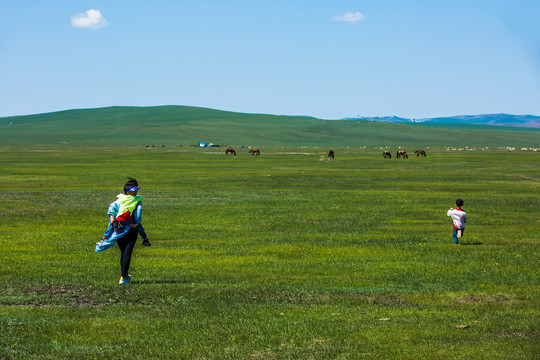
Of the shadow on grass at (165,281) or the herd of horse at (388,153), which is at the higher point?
the shadow on grass at (165,281)

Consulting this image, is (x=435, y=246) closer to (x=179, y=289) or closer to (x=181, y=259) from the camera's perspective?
(x=181, y=259)

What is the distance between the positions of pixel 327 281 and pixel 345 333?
4.79m

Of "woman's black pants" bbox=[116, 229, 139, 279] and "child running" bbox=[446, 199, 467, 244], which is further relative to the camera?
"child running" bbox=[446, 199, 467, 244]

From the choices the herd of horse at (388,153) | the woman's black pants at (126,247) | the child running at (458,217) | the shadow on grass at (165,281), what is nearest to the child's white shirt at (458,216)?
the child running at (458,217)

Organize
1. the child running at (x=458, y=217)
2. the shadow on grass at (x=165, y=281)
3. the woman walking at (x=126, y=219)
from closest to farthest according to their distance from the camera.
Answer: the woman walking at (x=126, y=219), the shadow on grass at (x=165, y=281), the child running at (x=458, y=217)

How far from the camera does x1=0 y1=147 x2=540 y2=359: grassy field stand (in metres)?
11.4

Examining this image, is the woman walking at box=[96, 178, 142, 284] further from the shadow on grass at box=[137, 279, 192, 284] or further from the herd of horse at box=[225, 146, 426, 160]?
the herd of horse at box=[225, 146, 426, 160]

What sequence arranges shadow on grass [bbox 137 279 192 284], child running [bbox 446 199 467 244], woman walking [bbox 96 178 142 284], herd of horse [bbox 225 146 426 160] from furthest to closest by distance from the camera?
1. herd of horse [bbox 225 146 426 160]
2. child running [bbox 446 199 467 244]
3. shadow on grass [bbox 137 279 192 284]
4. woman walking [bbox 96 178 142 284]

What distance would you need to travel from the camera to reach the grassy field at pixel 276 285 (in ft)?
37.5

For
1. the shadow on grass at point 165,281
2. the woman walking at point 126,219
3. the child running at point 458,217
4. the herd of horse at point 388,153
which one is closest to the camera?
the woman walking at point 126,219

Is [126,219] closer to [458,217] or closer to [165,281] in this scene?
[165,281]

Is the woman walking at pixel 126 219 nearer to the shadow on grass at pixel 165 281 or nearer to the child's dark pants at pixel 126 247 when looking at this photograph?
the child's dark pants at pixel 126 247

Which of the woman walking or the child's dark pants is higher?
the woman walking

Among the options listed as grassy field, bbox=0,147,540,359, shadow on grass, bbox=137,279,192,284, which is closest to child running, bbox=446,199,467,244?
grassy field, bbox=0,147,540,359
